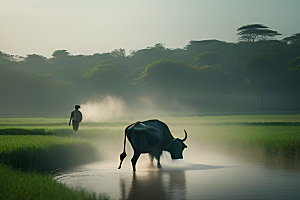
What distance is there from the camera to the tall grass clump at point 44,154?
42.3 ft

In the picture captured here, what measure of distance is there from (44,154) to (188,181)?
5.90m

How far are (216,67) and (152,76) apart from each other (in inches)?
560

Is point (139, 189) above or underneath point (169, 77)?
underneath

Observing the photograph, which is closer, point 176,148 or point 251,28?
point 176,148

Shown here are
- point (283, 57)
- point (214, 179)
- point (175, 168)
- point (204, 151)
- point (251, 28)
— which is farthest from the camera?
point (251, 28)

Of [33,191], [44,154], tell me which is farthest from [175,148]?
[33,191]

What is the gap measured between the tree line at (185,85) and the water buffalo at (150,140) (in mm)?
65179

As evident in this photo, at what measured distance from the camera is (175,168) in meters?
14.2

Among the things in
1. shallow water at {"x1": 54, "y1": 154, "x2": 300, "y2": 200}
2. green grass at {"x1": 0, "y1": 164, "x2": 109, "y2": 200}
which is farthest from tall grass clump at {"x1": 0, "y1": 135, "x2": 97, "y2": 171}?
green grass at {"x1": 0, "y1": 164, "x2": 109, "y2": 200}

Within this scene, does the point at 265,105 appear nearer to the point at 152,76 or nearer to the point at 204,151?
the point at 152,76

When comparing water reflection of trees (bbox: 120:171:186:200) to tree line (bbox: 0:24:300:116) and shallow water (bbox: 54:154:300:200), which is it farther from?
tree line (bbox: 0:24:300:116)

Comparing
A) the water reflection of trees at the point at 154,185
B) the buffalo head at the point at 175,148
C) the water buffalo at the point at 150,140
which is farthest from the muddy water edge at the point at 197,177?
the water buffalo at the point at 150,140

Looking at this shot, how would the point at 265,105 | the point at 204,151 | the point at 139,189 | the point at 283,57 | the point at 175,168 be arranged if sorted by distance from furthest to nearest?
the point at 265,105, the point at 283,57, the point at 204,151, the point at 175,168, the point at 139,189

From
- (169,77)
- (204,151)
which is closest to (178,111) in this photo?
(169,77)
